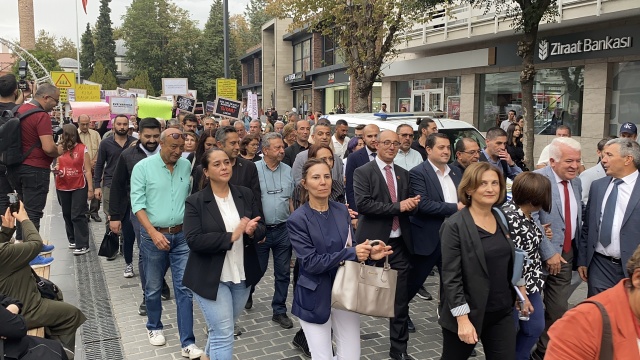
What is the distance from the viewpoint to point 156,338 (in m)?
5.39

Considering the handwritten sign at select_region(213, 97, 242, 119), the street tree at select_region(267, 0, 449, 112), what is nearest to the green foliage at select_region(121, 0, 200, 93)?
the street tree at select_region(267, 0, 449, 112)

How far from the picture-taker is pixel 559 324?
2.20 m

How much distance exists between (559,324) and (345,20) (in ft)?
50.4

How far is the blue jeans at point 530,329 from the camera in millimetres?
4070

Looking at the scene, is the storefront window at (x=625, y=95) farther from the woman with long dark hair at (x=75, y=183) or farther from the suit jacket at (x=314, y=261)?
the suit jacket at (x=314, y=261)

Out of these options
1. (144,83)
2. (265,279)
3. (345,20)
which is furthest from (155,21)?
(265,279)

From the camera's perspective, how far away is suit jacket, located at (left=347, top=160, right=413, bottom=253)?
491cm

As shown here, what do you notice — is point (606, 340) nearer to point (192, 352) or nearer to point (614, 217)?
point (614, 217)

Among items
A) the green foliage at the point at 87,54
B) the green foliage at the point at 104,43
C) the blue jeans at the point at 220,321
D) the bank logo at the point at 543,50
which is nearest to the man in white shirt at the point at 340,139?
the blue jeans at the point at 220,321

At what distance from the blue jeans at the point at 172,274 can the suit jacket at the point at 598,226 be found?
11.2 ft

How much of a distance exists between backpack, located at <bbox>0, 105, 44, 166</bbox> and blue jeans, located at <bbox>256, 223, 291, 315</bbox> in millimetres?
2940

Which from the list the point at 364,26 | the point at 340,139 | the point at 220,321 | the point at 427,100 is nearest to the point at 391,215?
the point at 220,321

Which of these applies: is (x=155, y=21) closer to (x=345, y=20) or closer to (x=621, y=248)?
(x=345, y=20)

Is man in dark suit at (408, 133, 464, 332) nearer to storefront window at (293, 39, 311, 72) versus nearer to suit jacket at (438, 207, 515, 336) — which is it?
suit jacket at (438, 207, 515, 336)
